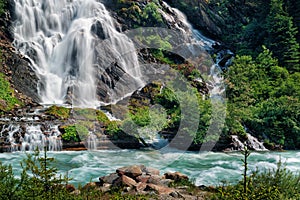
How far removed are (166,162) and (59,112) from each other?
18.6 feet

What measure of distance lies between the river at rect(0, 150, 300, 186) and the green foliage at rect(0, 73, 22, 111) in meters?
4.09

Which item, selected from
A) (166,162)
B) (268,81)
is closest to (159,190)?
(166,162)

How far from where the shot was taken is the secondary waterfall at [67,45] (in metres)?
17.8

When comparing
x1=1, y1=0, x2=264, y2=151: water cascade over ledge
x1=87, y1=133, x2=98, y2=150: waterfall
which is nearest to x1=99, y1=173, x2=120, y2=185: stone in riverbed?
x1=87, y1=133, x2=98, y2=150: waterfall

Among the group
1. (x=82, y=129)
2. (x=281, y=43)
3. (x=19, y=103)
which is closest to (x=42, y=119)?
(x=82, y=129)

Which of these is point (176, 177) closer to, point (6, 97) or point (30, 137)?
point (30, 137)

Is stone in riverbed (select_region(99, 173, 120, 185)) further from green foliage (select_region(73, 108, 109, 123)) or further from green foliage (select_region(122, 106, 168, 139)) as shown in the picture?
green foliage (select_region(73, 108, 109, 123))

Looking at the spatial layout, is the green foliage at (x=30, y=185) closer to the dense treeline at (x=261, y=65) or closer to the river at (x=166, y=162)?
the river at (x=166, y=162)

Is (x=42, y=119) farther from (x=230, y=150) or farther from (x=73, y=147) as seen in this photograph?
(x=230, y=150)

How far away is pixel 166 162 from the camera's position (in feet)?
37.5

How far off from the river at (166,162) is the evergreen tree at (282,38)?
9.67m

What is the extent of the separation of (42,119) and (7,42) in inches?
286

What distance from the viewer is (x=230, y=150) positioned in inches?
540

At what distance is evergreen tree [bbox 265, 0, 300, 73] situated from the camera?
21.6 m
